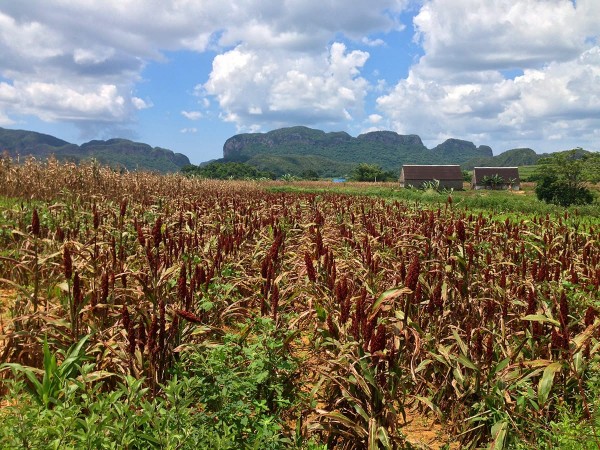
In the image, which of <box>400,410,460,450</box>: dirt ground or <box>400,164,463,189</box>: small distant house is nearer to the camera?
<box>400,410,460,450</box>: dirt ground

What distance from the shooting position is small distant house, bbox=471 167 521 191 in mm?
82738

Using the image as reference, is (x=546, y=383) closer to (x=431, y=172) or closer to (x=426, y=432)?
(x=426, y=432)

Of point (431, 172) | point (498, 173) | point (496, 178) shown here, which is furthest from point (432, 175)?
point (498, 173)

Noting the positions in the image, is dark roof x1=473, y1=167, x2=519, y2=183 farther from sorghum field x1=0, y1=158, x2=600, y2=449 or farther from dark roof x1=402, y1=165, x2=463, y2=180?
sorghum field x1=0, y1=158, x2=600, y2=449

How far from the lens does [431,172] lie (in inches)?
3287

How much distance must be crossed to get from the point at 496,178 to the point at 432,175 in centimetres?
1229

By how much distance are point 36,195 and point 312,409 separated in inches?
439

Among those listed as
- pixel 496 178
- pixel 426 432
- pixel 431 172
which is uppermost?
pixel 431 172

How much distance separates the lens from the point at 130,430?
2172mm

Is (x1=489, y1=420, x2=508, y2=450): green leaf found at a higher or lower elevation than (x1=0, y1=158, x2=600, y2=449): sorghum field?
lower

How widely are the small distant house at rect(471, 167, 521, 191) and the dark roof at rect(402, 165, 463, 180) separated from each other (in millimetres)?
5506

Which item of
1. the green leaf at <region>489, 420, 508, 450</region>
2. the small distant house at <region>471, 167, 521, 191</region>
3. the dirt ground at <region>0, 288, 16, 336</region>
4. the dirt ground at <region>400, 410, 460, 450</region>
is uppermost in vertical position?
the small distant house at <region>471, 167, 521, 191</region>

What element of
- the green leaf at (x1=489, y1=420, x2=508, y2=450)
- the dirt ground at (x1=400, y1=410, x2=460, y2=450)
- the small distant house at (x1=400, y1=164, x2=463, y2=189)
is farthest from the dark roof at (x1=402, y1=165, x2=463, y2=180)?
the green leaf at (x1=489, y1=420, x2=508, y2=450)

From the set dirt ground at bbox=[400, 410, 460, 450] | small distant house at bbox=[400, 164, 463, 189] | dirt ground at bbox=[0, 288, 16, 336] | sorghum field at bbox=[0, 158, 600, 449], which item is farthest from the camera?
small distant house at bbox=[400, 164, 463, 189]
